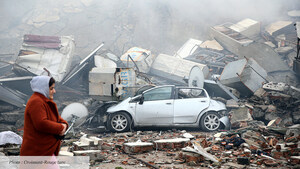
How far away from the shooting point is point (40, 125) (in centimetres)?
326

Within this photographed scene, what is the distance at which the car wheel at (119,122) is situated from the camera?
31.0 feet

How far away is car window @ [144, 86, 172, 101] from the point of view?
31.7 feet

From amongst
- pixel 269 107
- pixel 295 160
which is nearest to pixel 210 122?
pixel 269 107

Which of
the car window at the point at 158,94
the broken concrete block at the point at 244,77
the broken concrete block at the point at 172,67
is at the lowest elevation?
the car window at the point at 158,94

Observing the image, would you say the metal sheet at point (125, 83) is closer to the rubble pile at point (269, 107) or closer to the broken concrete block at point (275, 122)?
the rubble pile at point (269, 107)

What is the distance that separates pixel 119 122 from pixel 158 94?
A: 150cm

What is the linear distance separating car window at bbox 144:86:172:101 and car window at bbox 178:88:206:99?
39cm

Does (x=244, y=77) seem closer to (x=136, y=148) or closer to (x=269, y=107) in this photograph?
(x=269, y=107)

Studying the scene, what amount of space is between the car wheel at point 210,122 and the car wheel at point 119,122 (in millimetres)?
2288

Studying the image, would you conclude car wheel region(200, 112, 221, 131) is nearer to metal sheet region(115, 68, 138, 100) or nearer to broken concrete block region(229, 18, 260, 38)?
metal sheet region(115, 68, 138, 100)

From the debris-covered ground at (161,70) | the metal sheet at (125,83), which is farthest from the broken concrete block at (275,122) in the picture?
the metal sheet at (125,83)

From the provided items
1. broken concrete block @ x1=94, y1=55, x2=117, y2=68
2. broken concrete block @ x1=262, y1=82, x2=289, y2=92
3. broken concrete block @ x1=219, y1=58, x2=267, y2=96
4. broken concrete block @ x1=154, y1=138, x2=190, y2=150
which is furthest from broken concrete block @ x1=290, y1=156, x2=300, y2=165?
broken concrete block @ x1=94, y1=55, x2=117, y2=68

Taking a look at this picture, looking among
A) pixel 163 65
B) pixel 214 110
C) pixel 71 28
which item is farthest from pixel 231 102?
pixel 71 28

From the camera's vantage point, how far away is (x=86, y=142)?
6848 millimetres
